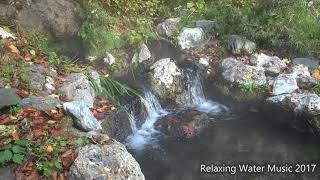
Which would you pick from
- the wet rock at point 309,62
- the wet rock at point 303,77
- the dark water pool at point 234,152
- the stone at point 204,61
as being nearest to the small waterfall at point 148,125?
the dark water pool at point 234,152

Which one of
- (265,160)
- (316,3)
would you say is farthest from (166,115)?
(316,3)

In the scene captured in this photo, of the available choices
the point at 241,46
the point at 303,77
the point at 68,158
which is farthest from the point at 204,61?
the point at 68,158

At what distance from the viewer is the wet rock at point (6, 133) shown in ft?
16.6

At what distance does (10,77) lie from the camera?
22.3ft

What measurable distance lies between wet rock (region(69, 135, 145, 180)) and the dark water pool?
1.59 meters

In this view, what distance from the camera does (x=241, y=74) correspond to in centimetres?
976

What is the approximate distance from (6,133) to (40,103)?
3.59 ft

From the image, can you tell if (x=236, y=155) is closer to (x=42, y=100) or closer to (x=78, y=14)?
(x=42, y=100)

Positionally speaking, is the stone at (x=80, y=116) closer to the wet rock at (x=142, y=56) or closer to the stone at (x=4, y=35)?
the stone at (x=4, y=35)

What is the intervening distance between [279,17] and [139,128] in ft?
16.6

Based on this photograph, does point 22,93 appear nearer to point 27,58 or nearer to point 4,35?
point 27,58

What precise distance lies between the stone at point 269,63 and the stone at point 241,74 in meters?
0.20

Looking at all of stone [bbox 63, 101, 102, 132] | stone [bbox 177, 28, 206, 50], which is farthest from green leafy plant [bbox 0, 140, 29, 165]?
stone [bbox 177, 28, 206, 50]

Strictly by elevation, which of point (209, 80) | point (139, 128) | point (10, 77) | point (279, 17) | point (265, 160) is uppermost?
point (279, 17)
